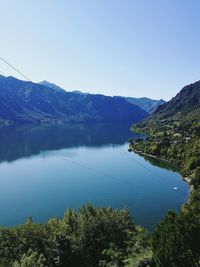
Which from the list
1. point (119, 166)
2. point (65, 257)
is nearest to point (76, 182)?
point (119, 166)

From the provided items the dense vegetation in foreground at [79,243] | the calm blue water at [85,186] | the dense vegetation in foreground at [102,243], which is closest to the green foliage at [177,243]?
the dense vegetation in foreground at [102,243]

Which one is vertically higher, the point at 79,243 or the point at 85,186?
the point at 79,243

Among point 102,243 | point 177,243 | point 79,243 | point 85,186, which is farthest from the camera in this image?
point 85,186

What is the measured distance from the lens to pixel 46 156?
17562 cm

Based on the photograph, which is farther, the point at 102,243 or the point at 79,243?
the point at 102,243

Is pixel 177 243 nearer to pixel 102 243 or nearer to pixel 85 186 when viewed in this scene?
pixel 102 243

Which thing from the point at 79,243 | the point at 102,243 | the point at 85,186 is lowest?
the point at 85,186

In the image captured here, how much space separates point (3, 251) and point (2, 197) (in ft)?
194

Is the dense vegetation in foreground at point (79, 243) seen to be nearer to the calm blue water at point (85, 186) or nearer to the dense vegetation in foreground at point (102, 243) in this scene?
the dense vegetation in foreground at point (102, 243)

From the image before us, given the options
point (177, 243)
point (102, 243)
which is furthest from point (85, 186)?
point (177, 243)

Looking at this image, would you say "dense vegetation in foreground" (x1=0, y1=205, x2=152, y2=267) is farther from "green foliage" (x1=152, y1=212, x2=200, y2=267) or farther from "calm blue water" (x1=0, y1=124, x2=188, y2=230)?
"calm blue water" (x1=0, y1=124, x2=188, y2=230)

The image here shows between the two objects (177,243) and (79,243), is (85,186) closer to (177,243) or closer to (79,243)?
(79,243)

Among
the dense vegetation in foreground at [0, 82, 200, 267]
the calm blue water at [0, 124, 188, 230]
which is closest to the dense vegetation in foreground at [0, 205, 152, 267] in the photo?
the dense vegetation in foreground at [0, 82, 200, 267]

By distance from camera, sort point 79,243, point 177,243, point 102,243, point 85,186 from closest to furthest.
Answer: point 177,243
point 79,243
point 102,243
point 85,186
